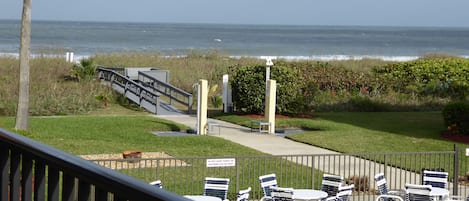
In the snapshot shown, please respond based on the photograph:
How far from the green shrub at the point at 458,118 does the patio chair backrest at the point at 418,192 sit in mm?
12206

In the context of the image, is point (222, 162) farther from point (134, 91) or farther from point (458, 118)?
point (134, 91)

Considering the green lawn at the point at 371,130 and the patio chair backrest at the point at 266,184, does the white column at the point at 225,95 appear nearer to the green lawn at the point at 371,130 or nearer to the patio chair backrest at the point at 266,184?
the green lawn at the point at 371,130

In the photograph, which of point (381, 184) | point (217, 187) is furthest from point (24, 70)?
point (381, 184)

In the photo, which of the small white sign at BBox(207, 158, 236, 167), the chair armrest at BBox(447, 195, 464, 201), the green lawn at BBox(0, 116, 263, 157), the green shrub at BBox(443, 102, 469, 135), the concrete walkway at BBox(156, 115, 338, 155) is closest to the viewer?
Answer: the small white sign at BBox(207, 158, 236, 167)

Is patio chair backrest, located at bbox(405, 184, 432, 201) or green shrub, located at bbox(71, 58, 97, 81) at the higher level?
green shrub, located at bbox(71, 58, 97, 81)

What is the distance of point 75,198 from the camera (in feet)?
10.6

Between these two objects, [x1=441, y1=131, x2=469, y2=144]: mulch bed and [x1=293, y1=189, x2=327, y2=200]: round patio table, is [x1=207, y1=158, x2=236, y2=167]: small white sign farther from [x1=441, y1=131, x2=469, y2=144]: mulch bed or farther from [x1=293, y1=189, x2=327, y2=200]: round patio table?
[x1=441, y1=131, x2=469, y2=144]: mulch bed

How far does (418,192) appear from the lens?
14.6m

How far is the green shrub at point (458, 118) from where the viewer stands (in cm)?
2631

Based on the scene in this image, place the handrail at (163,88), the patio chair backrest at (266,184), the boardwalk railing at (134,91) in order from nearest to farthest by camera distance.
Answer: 1. the patio chair backrest at (266,184)
2. the boardwalk railing at (134,91)
3. the handrail at (163,88)

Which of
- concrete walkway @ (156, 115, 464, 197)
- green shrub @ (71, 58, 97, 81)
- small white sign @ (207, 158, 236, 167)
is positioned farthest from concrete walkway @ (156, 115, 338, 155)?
green shrub @ (71, 58, 97, 81)

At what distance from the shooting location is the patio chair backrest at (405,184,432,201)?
14.5 meters

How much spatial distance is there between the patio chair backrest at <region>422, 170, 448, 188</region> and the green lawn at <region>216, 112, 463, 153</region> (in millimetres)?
6929

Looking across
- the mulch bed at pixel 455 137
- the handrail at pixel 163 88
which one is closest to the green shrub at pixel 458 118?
the mulch bed at pixel 455 137
